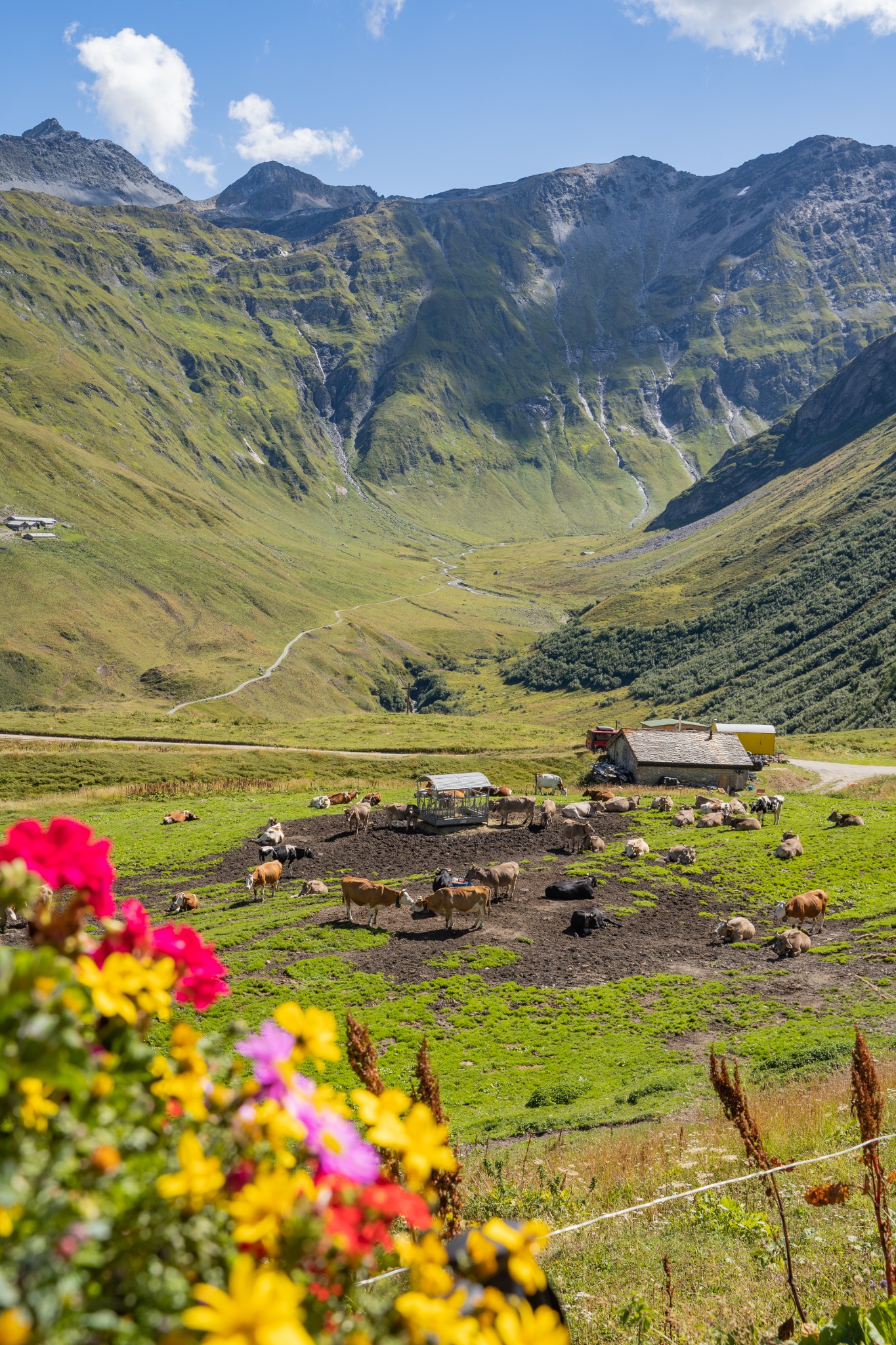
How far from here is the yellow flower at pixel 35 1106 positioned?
2094 millimetres

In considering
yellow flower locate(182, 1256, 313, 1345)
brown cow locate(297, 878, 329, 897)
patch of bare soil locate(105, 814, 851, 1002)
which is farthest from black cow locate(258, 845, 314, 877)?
yellow flower locate(182, 1256, 313, 1345)

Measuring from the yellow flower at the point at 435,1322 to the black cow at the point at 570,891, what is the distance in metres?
35.3

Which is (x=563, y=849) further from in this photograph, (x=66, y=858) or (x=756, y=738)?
(x=66, y=858)

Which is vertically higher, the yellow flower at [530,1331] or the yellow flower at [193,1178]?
the yellow flower at [193,1178]

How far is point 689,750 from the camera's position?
225ft

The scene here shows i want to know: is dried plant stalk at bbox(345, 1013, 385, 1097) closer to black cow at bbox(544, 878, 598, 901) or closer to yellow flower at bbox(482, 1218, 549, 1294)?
yellow flower at bbox(482, 1218, 549, 1294)

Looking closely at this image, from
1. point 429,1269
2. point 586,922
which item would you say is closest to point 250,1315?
point 429,1269

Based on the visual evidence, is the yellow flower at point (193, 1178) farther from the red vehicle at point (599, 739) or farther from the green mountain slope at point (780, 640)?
the green mountain slope at point (780, 640)

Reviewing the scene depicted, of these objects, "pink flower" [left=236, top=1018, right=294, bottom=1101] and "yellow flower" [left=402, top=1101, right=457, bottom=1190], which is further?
"pink flower" [left=236, top=1018, right=294, bottom=1101]

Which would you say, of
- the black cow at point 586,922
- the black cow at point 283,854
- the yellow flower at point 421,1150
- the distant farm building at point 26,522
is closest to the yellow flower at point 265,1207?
the yellow flower at point 421,1150

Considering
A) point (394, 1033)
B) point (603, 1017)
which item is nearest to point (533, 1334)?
point (394, 1033)

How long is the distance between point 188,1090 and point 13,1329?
78 cm

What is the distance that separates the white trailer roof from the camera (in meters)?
49.7

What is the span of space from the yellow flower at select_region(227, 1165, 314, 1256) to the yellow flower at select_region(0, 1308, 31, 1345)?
476mm
